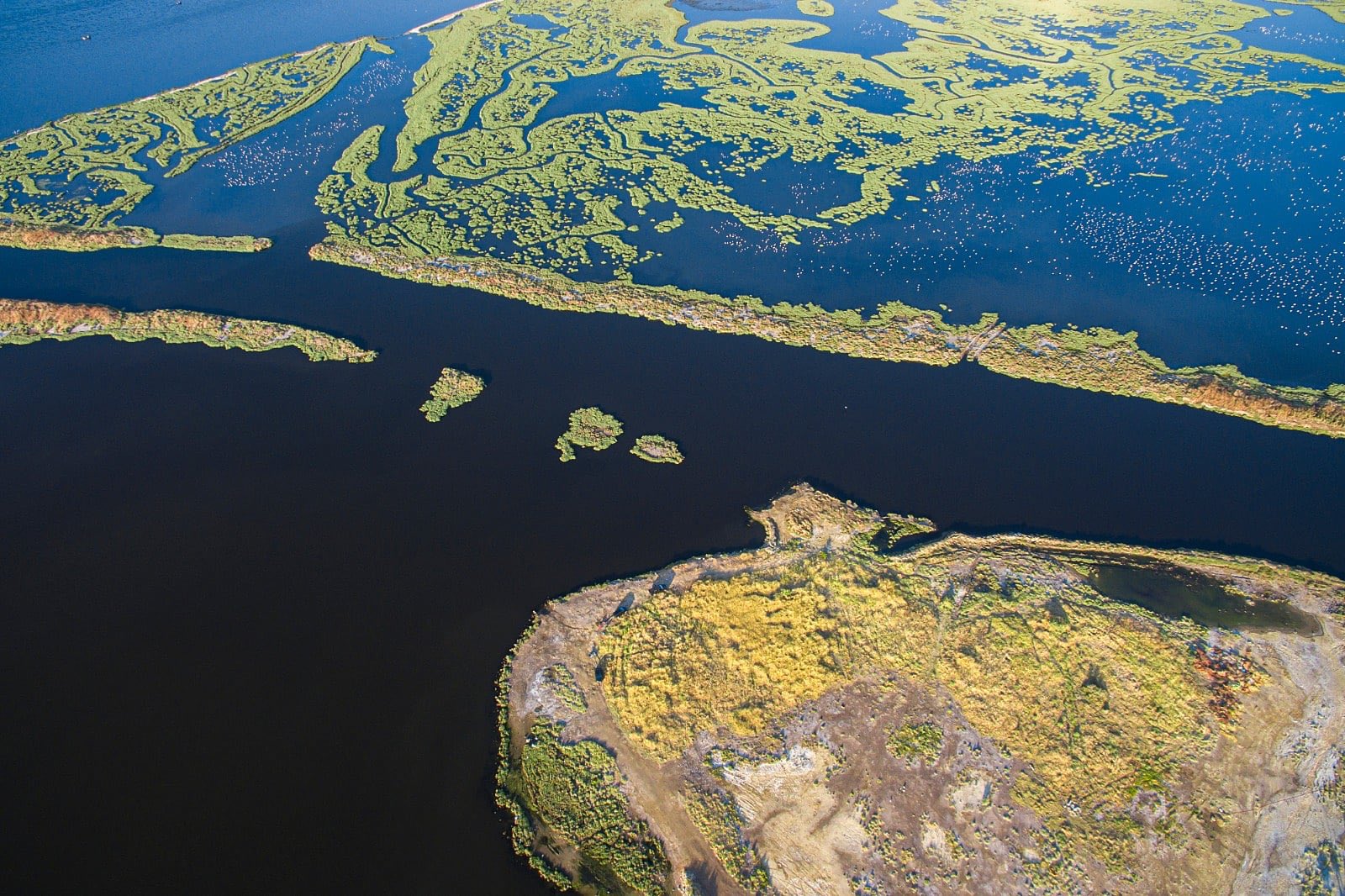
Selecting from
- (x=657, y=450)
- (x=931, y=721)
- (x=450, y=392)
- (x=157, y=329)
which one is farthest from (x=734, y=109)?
(x=931, y=721)

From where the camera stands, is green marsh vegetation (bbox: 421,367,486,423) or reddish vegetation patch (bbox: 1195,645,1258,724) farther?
green marsh vegetation (bbox: 421,367,486,423)

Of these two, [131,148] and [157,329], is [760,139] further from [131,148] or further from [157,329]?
[131,148]

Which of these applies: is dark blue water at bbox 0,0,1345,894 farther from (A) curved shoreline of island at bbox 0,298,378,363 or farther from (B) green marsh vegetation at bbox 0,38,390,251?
(B) green marsh vegetation at bbox 0,38,390,251

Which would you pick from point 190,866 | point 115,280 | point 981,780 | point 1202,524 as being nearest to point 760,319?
point 1202,524

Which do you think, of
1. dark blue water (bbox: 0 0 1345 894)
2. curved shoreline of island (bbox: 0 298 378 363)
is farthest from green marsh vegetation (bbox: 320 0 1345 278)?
curved shoreline of island (bbox: 0 298 378 363)

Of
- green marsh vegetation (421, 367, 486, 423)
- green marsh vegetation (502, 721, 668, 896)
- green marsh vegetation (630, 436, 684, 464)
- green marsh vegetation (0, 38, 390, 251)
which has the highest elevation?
green marsh vegetation (0, 38, 390, 251)

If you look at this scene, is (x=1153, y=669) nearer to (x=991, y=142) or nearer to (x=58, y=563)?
(x=58, y=563)
